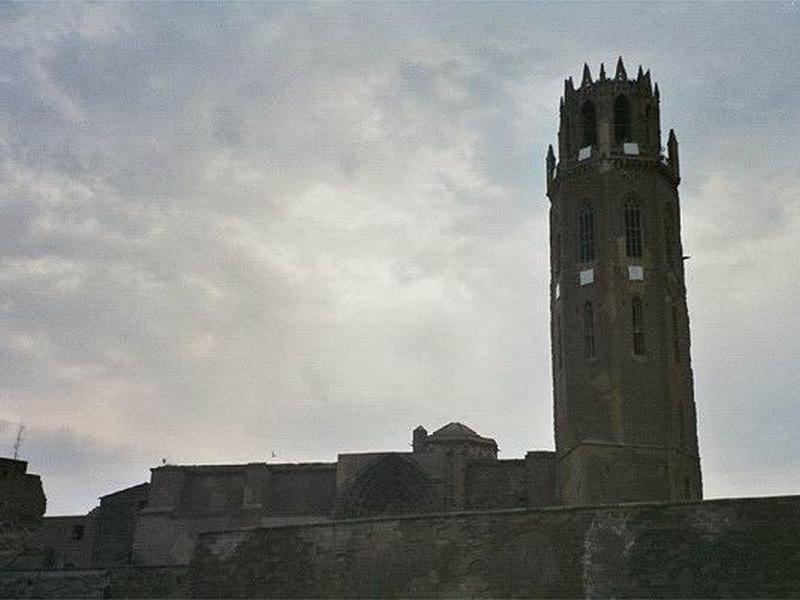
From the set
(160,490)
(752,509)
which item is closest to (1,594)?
(160,490)

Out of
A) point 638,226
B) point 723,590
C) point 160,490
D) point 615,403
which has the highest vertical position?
point 638,226

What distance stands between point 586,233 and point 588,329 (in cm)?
442

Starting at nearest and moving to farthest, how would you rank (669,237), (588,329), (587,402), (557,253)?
1. (587,402)
2. (588,329)
3. (669,237)
4. (557,253)

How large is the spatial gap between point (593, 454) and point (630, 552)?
1595cm

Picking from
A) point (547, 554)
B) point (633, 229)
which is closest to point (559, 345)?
point (633, 229)

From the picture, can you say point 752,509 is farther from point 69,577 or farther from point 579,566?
point 69,577

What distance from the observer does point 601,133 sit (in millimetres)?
45719

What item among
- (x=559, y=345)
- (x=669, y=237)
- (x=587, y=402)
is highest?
(x=669, y=237)

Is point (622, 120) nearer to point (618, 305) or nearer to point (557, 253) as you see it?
point (557, 253)

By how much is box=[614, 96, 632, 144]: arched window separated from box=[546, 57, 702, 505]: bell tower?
0.16 feet

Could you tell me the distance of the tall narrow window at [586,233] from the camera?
146 feet

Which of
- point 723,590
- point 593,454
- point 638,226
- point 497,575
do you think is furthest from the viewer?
point 638,226

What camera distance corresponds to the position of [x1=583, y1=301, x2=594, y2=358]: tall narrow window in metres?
42.9

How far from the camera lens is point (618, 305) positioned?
42.9 meters
